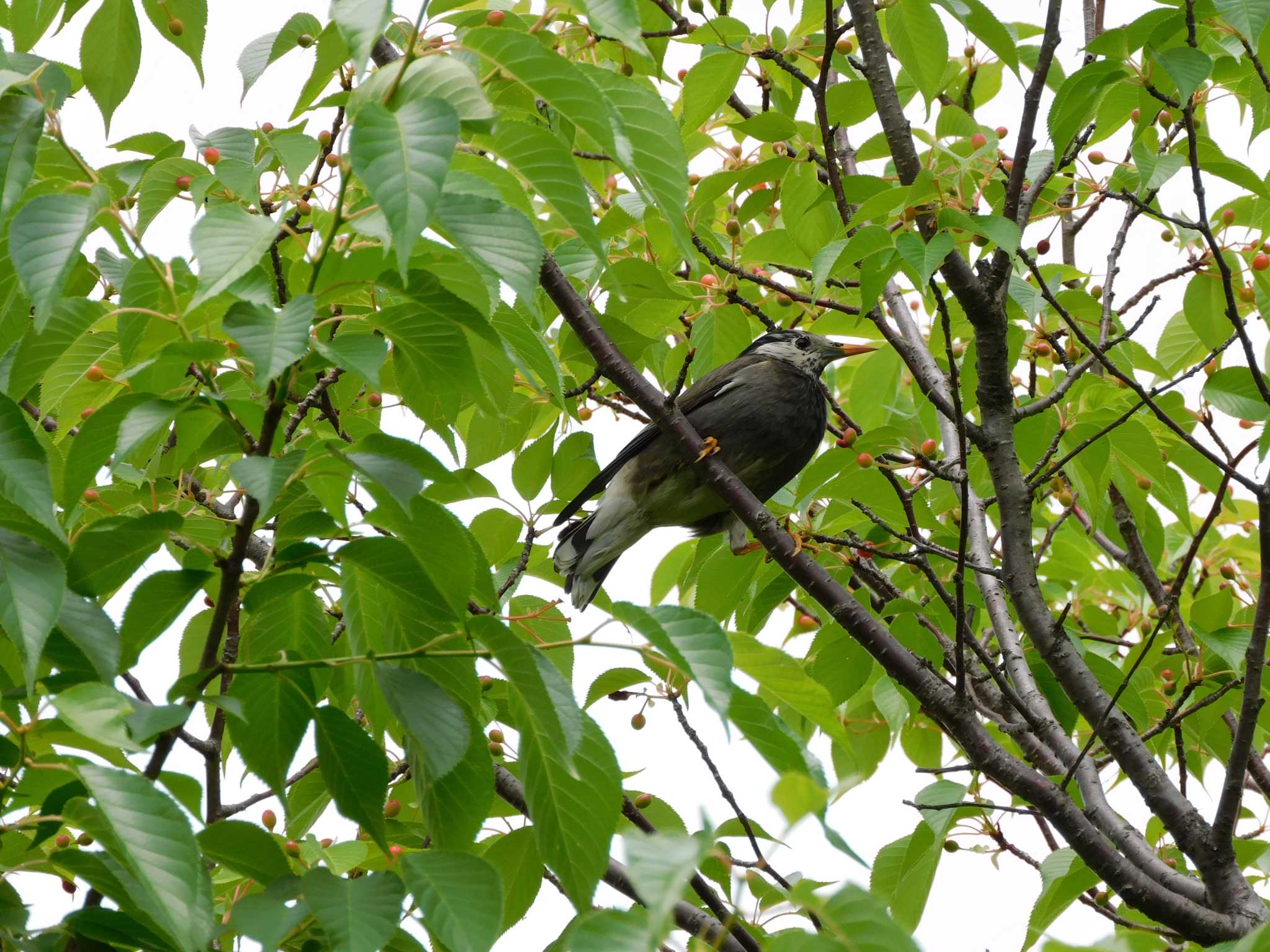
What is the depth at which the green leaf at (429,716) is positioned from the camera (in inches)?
64.9

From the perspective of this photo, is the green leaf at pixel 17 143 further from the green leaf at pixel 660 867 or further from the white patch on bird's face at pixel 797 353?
the white patch on bird's face at pixel 797 353

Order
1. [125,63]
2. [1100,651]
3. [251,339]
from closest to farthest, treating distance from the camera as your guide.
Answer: [251,339]
[125,63]
[1100,651]

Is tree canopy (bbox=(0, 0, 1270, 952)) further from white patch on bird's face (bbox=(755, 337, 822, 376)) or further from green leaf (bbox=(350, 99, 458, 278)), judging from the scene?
white patch on bird's face (bbox=(755, 337, 822, 376))

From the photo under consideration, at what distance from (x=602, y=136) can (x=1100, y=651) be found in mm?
3474

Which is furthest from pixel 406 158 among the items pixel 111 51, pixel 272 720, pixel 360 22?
pixel 111 51

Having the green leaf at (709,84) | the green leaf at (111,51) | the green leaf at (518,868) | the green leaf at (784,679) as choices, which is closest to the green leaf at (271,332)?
the green leaf at (784,679)

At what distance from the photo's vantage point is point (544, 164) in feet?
5.68

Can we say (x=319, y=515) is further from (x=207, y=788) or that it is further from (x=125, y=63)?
(x=125, y=63)

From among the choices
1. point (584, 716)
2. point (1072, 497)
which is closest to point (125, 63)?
point (584, 716)

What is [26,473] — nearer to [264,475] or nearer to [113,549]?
[113,549]

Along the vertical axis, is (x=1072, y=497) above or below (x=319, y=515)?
above

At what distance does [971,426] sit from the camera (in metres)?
3.40

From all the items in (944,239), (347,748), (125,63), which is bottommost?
(347,748)

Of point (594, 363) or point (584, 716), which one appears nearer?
point (584, 716)
